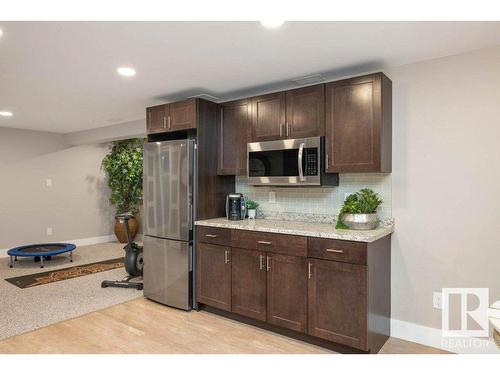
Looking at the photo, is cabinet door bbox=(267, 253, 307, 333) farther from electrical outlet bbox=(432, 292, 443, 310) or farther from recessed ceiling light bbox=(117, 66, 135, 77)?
recessed ceiling light bbox=(117, 66, 135, 77)

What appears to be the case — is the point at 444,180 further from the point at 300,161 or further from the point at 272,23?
the point at 272,23

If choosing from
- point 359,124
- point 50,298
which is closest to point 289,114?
point 359,124

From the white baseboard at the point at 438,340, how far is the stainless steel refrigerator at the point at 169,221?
6.63 feet

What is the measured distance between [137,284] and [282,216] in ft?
6.89

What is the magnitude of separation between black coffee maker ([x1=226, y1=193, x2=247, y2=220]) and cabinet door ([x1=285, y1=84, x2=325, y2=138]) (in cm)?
87

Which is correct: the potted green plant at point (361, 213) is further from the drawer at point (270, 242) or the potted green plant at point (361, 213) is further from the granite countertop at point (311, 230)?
the drawer at point (270, 242)

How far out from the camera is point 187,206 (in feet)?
11.1

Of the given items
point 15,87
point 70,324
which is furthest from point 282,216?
point 15,87

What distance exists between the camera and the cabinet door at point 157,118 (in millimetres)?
3705

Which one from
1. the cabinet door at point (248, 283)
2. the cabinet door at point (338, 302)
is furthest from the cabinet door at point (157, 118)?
the cabinet door at point (338, 302)

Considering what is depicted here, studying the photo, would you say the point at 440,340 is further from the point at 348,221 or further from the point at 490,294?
the point at 348,221

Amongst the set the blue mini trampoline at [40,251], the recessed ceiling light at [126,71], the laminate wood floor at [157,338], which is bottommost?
the laminate wood floor at [157,338]

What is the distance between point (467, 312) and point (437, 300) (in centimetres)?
21

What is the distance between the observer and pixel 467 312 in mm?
2535
